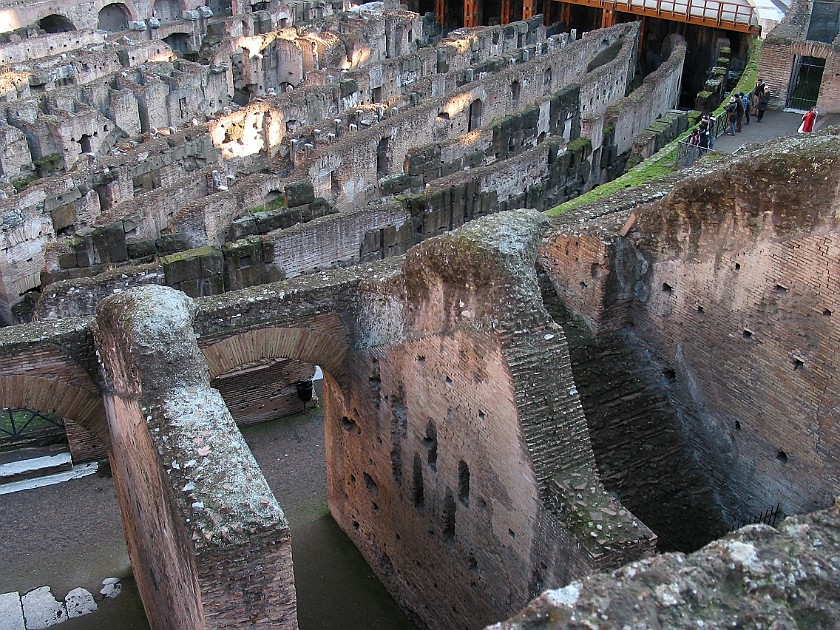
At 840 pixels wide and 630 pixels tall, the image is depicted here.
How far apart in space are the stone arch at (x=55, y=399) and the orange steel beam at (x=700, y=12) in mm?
21583

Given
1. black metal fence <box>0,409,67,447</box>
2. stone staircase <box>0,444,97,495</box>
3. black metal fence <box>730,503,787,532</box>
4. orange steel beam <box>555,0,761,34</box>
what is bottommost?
stone staircase <box>0,444,97,495</box>

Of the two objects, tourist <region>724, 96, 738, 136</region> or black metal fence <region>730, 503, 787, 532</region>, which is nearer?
black metal fence <region>730, 503, 787, 532</region>

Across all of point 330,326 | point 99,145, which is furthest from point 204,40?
point 330,326

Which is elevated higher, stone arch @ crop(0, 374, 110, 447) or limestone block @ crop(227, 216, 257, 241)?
stone arch @ crop(0, 374, 110, 447)

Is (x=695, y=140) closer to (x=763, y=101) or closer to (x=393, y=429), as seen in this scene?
(x=763, y=101)

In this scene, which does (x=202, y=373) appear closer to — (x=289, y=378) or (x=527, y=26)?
(x=289, y=378)

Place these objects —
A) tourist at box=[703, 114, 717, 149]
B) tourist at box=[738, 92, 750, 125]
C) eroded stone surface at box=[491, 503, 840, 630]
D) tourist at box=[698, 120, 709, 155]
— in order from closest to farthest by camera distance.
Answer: eroded stone surface at box=[491, 503, 840, 630] → tourist at box=[698, 120, 709, 155] → tourist at box=[703, 114, 717, 149] → tourist at box=[738, 92, 750, 125]

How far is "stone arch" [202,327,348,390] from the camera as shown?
945cm

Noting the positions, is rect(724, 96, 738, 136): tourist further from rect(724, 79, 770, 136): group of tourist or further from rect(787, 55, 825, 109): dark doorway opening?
rect(787, 55, 825, 109): dark doorway opening

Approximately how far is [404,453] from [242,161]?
1024 cm

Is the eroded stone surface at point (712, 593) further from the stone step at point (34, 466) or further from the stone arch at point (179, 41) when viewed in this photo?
the stone arch at point (179, 41)

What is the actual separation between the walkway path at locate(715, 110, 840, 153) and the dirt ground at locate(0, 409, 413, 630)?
9879 mm

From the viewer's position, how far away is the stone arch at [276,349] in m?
9.45

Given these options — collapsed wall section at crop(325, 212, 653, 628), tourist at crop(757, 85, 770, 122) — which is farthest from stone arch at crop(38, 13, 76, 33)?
collapsed wall section at crop(325, 212, 653, 628)
